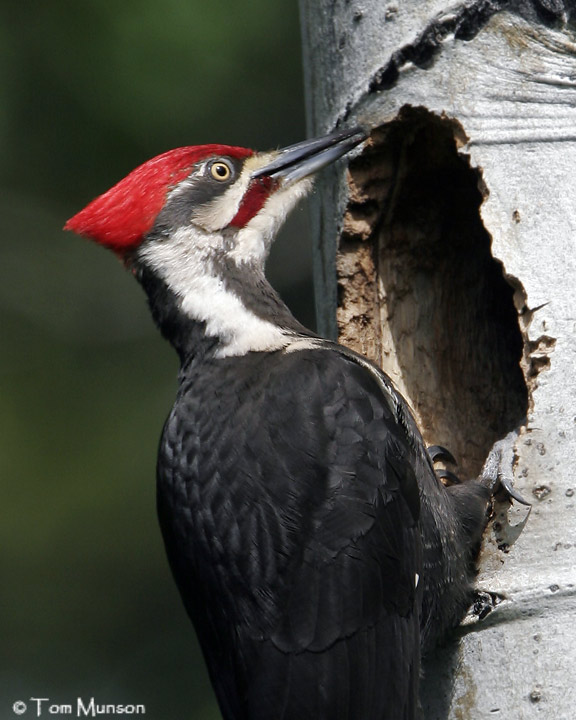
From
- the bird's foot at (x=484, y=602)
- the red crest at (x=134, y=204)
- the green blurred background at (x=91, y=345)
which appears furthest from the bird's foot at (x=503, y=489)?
the green blurred background at (x=91, y=345)

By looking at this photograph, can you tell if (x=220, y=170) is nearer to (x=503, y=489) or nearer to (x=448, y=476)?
(x=448, y=476)

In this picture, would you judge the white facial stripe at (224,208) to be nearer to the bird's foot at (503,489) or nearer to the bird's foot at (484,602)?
the bird's foot at (503,489)

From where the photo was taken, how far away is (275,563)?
2.90 metres

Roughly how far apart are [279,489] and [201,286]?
768 mm

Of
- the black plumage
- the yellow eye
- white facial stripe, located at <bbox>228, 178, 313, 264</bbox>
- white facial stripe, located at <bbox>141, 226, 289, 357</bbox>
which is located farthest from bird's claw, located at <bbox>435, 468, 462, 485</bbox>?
the yellow eye

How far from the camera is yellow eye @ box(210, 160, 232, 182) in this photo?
3.47 meters

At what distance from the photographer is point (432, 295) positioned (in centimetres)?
358

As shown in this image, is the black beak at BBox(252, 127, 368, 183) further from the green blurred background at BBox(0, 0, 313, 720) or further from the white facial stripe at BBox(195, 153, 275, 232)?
the green blurred background at BBox(0, 0, 313, 720)

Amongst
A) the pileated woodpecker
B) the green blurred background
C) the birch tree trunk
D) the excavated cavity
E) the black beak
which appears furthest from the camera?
A: the green blurred background

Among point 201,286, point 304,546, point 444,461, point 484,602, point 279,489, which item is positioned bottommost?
point 484,602

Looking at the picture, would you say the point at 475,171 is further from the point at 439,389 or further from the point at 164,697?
the point at 164,697

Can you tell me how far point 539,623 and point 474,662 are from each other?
0.22 metres

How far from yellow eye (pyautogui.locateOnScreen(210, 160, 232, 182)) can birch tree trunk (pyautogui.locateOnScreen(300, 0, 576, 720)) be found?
29 cm

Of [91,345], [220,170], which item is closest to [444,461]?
[220,170]
